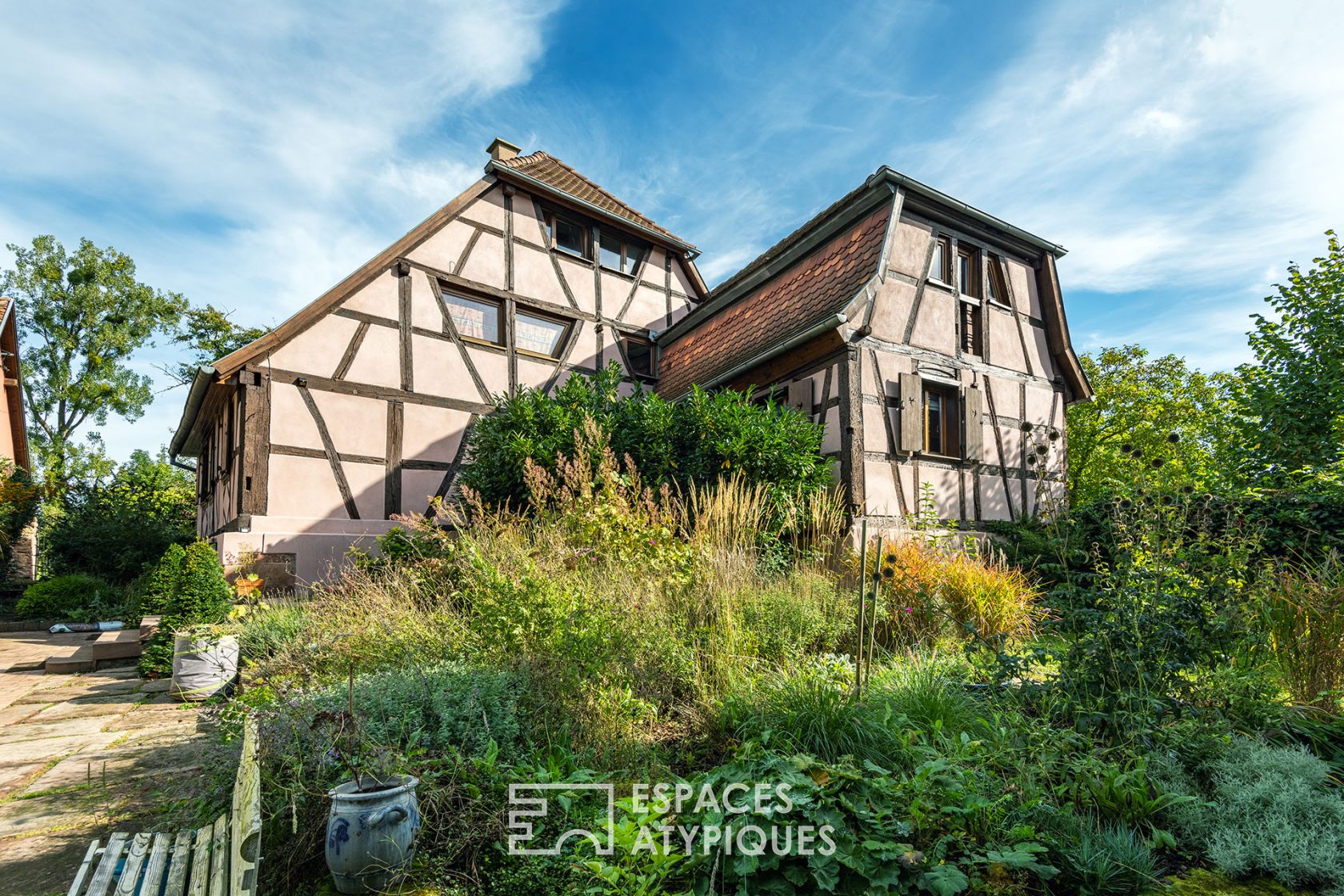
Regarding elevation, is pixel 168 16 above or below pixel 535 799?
above

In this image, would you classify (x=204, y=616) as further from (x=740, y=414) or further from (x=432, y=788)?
(x=740, y=414)

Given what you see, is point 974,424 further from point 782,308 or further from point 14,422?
point 14,422

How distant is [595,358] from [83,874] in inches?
347

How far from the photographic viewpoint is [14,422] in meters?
14.4

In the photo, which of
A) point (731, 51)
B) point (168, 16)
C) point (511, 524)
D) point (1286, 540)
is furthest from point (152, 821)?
point (1286, 540)

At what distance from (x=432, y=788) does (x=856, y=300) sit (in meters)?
6.32

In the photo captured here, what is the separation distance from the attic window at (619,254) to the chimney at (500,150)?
1905 millimetres

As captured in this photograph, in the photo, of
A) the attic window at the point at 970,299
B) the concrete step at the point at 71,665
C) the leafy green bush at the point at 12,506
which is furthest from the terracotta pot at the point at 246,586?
the leafy green bush at the point at 12,506

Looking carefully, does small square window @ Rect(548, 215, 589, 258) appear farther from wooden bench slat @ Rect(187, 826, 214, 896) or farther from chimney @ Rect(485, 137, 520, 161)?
wooden bench slat @ Rect(187, 826, 214, 896)

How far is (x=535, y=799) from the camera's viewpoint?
2078mm

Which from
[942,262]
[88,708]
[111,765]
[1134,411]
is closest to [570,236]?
[942,262]

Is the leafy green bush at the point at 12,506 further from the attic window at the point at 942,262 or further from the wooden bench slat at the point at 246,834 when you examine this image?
the attic window at the point at 942,262
